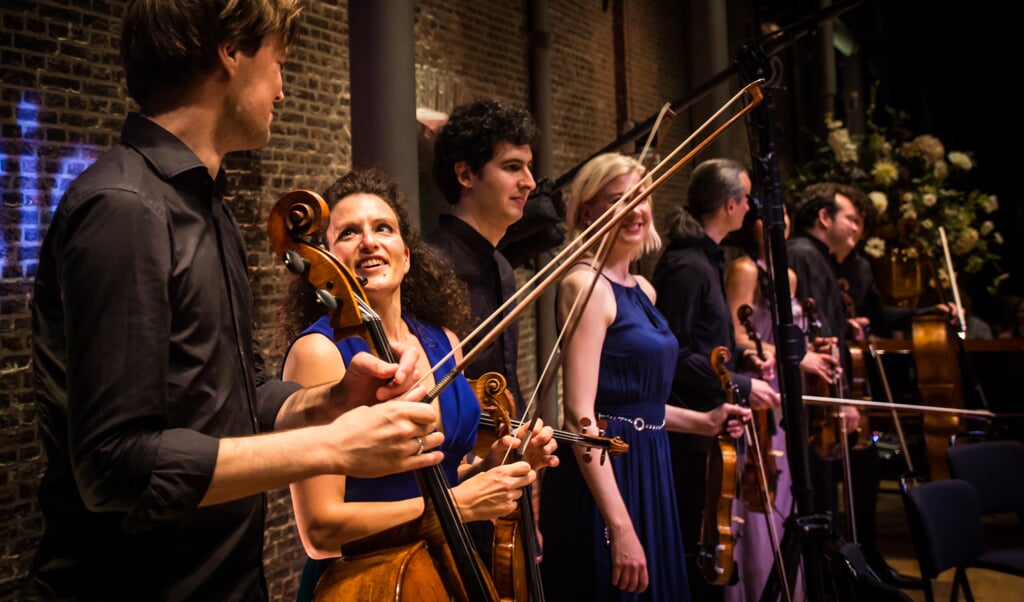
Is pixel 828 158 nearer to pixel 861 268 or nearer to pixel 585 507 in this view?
pixel 861 268

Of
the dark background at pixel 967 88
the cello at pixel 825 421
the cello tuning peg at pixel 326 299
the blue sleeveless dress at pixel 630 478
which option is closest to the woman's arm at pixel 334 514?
the cello tuning peg at pixel 326 299

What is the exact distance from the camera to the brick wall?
9.37ft

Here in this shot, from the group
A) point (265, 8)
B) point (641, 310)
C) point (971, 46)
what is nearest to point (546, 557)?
point (641, 310)

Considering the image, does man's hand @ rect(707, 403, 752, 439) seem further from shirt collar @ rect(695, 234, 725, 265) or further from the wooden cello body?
the wooden cello body

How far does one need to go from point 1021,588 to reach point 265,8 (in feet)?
15.6

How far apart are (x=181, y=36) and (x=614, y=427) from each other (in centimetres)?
173

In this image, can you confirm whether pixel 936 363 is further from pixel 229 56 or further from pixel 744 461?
pixel 229 56

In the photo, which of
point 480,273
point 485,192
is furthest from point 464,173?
point 480,273

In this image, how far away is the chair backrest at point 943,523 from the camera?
9.91 ft

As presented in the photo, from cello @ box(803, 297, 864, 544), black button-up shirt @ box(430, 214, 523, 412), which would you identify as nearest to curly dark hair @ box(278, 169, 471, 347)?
black button-up shirt @ box(430, 214, 523, 412)

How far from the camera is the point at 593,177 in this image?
273cm

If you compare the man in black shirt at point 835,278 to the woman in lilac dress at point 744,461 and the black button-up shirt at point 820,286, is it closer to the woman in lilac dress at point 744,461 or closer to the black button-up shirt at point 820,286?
the black button-up shirt at point 820,286

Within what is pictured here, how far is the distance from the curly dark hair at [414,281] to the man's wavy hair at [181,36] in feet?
2.54

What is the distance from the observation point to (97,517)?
1200mm
